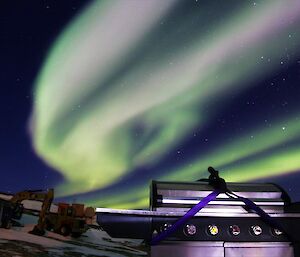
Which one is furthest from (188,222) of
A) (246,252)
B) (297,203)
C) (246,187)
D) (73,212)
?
(73,212)

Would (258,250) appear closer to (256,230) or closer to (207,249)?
(256,230)

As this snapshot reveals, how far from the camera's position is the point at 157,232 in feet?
7.88

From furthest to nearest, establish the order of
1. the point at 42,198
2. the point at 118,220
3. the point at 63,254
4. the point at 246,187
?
the point at 42,198, the point at 63,254, the point at 246,187, the point at 118,220

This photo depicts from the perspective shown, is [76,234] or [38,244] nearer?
[38,244]

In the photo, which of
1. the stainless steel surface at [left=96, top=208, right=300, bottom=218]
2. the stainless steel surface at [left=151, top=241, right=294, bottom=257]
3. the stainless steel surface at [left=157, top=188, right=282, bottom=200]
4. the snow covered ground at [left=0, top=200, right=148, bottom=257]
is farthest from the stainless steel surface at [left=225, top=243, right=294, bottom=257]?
the snow covered ground at [left=0, top=200, right=148, bottom=257]

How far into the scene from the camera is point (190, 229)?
2.46 m

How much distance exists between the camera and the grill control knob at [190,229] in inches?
96.3

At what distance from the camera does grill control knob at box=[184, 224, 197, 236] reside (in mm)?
2447

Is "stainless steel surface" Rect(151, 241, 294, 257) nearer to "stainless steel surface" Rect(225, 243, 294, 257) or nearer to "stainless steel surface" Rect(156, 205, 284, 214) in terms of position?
"stainless steel surface" Rect(225, 243, 294, 257)

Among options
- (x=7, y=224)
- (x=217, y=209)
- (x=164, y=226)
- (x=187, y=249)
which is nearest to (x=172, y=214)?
(x=164, y=226)

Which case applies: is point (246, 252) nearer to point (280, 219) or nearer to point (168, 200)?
point (280, 219)

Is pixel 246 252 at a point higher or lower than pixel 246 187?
lower

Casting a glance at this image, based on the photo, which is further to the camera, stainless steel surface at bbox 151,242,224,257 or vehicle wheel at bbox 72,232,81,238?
vehicle wheel at bbox 72,232,81,238

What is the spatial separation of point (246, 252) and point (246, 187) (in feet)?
1.80
